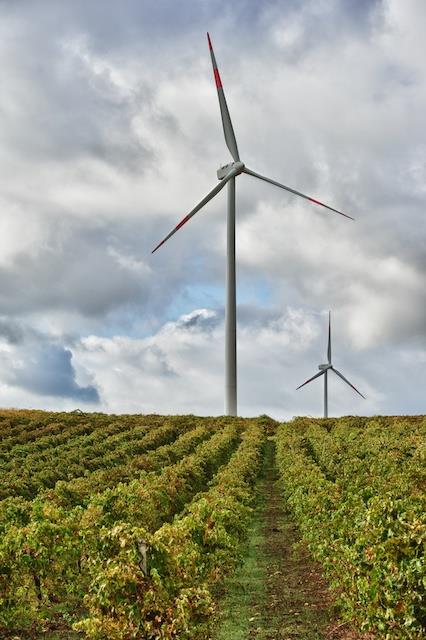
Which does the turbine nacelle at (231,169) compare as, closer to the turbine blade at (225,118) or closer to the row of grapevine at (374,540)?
the turbine blade at (225,118)

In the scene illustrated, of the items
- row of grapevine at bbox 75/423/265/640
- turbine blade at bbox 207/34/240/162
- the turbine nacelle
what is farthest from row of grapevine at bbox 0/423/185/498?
turbine blade at bbox 207/34/240/162

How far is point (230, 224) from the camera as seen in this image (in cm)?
8662

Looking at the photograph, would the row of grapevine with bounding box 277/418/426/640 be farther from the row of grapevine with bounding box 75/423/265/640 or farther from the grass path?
the row of grapevine with bounding box 75/423/265/640

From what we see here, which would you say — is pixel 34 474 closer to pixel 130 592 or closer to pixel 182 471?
pixel 182 471

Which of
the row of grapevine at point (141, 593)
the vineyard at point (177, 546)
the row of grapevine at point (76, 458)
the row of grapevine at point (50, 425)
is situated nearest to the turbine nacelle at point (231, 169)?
the row of grapevine at point (50, 425)

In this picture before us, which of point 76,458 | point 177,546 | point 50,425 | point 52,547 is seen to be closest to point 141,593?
point 177,546

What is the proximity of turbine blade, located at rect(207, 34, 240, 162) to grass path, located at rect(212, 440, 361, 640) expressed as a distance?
2552 inches

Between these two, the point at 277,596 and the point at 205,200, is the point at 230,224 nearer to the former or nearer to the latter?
the point at 205,200

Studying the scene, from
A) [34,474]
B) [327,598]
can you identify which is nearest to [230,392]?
[34,474]

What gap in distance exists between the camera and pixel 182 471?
34.7 meters

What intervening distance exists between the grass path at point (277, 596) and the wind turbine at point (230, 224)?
5265 centimetres

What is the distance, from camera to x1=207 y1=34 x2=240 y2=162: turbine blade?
87250 mm

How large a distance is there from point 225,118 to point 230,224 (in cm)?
1262

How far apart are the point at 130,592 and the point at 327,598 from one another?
9.23m
